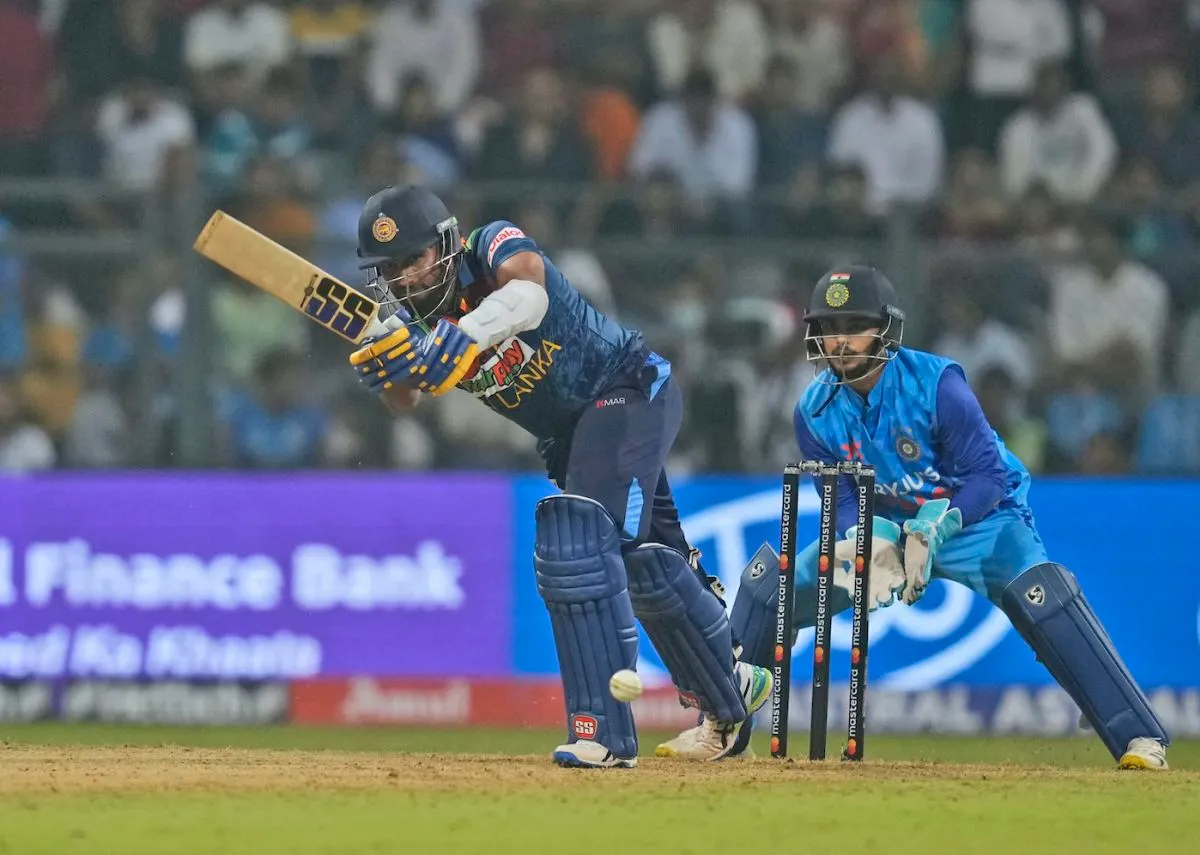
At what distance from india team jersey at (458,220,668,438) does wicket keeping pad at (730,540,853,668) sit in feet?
3.89

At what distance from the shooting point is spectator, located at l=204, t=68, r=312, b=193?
14781 millimetres

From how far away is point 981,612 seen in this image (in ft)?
39.2

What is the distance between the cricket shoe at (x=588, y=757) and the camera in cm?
758

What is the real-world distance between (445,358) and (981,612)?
5573mm

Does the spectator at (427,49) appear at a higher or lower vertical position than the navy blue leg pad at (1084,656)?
higher

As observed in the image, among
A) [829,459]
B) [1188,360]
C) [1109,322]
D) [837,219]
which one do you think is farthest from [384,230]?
[1188,360]

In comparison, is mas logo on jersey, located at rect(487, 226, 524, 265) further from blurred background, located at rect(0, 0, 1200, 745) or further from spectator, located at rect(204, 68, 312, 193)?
spectator, located at rect(204, 68, 312, 193)

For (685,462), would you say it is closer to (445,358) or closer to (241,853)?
(445,358)

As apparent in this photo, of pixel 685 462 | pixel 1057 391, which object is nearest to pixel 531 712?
pixel 685 462

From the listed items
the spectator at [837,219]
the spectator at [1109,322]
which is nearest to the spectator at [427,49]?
the spectator at [837,219]

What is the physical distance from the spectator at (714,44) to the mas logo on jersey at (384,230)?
8336 millimetres

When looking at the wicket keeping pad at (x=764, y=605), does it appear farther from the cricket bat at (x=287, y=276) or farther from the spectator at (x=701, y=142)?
the spectator at (x=701, y=142)

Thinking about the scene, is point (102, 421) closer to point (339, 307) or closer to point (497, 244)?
point (339, 307)

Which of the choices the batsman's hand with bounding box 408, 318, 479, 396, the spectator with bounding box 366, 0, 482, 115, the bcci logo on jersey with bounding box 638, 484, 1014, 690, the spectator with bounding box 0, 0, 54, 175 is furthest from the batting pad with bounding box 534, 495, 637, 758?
the spectator with bounding box 366, 0, 482, 115
